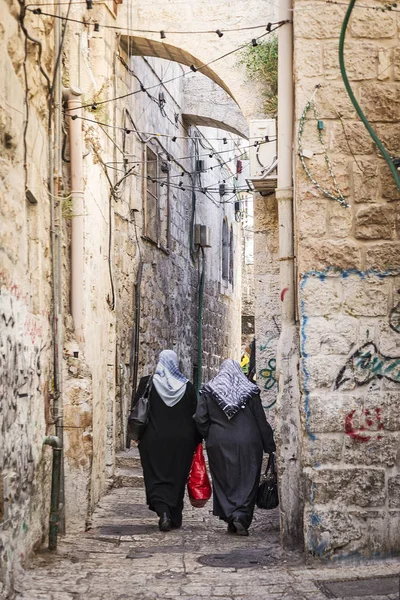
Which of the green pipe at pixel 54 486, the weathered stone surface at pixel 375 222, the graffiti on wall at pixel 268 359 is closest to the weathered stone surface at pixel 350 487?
the weathered stone surface at pixel 375 222

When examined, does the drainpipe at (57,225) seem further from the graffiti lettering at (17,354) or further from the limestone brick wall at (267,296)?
the limestone brick wall at (267,296)

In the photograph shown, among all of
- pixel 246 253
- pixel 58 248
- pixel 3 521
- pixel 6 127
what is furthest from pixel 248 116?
pixel 246 253

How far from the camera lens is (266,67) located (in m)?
11.6

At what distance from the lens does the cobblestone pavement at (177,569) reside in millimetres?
5852

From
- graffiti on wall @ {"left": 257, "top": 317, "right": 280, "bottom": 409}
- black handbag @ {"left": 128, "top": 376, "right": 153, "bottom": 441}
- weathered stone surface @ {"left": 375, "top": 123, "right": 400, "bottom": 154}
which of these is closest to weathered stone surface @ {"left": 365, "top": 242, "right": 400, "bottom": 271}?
weathered stone surface @ {"left": 375, "top": 123, "right": 400, "bottom": 154}

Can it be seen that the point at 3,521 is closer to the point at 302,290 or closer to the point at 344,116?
the point at 302,290

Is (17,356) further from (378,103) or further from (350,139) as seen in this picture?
(378,103)

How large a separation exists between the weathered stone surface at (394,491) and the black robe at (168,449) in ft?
8.95

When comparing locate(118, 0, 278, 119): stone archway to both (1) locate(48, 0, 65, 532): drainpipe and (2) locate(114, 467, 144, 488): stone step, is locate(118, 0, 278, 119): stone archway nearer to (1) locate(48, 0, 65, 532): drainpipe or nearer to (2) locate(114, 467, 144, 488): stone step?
(1) locate(48, 0, 65, 532): drainpipe

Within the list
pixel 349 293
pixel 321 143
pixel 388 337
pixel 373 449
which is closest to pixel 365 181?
pixel 321 143

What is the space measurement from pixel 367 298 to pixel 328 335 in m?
0.37

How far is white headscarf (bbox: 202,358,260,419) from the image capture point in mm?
8898

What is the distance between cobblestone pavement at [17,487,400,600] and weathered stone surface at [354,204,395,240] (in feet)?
7.21

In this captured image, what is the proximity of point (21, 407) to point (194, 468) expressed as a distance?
9.95 ft
